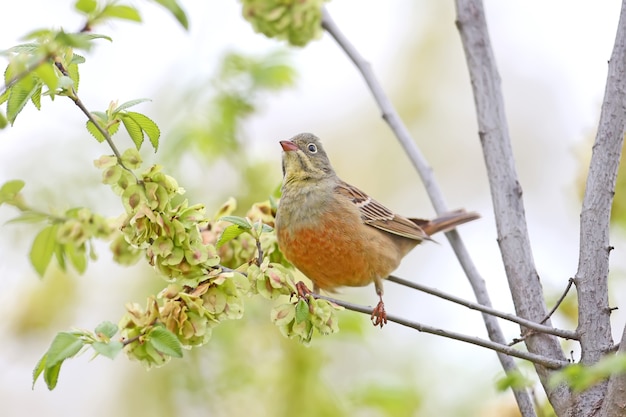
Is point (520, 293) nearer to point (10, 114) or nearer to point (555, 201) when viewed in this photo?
point (10, 114)

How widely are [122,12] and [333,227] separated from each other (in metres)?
2.25

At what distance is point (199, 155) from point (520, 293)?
2288 millimetres

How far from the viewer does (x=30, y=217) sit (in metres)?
2.89

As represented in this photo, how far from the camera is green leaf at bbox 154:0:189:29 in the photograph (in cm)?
202

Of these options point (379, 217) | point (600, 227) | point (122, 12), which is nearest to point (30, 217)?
point (122, 12)

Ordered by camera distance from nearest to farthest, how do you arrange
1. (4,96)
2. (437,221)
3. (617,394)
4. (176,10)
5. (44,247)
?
(176,10), (617,394), (4,96), (44,247), (437,221)

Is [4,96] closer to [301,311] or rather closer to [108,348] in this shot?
[108,348]

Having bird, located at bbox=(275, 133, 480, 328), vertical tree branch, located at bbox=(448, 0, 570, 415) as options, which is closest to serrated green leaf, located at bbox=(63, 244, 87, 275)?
bird, located at bbox=(275, 133, 480, 328)

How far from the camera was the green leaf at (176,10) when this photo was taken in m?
2.02

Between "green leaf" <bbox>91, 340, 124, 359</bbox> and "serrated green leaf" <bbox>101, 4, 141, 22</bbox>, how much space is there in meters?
0.84

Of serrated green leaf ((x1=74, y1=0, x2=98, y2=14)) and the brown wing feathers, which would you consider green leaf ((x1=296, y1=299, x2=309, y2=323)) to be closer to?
serrated green leaf ((x1=74, y1=0, x2=98, y2=14))

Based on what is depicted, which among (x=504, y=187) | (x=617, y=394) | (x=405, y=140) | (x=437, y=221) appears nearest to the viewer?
(x=617, y=394)

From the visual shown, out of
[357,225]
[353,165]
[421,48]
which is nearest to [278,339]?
[357,225]

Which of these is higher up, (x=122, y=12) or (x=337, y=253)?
(x=337, y=253)
